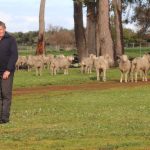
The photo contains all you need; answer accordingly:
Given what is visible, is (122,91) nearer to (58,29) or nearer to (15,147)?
(15,147)

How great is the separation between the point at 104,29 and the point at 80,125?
34256 millimetres

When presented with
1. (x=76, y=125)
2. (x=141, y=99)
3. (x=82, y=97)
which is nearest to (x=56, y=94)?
(x=82, y=97)

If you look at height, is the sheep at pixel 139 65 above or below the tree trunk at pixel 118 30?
below

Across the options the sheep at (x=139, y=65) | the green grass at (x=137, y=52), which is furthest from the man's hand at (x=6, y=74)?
the green grass at (x=137, y=52)

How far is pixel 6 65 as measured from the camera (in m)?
14.1

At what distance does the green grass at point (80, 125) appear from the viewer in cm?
1130

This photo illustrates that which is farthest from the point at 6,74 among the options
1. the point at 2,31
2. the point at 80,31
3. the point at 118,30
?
→ the point at 80,31

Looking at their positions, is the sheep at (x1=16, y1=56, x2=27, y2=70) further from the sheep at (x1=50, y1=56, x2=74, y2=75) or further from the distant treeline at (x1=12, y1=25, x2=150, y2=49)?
the distant treeline at (x1=12, y1=25, x2=150, y2=49)

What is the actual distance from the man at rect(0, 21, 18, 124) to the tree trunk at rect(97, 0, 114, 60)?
3311cm

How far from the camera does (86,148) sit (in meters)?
10.8

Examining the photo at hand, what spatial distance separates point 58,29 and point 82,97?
13068cm

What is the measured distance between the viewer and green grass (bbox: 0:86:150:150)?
11297mm

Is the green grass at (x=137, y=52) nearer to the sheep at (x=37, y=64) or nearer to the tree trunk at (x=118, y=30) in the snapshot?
the tree trunk at (x=118, y=30)

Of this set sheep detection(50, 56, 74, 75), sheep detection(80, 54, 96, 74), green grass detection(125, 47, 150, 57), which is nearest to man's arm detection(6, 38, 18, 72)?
sheep detection(80, 54, 96, 74)
